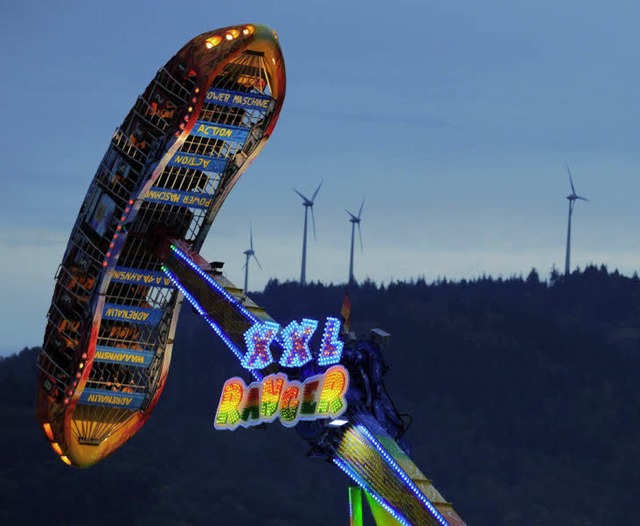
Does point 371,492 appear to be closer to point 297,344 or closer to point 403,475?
point 403,475

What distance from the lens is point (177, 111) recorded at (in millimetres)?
119312

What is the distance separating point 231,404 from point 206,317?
812 cm

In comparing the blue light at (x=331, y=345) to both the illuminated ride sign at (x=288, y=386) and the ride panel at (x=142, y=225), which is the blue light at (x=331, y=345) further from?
the ride panel at (x=142, y=225)

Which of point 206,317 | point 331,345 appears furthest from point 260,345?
point 206,317

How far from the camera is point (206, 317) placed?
117m

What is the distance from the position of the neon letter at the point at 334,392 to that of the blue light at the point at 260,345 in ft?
22.8

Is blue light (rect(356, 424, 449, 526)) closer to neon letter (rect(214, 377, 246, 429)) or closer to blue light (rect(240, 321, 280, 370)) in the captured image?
neon letter (rect(214, 377, 246, 429))

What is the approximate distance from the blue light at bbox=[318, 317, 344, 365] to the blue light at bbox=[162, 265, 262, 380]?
6.07 meters

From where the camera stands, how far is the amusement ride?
10538 centimetres

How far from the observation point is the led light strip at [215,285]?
372 ft

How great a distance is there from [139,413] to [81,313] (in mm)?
7056

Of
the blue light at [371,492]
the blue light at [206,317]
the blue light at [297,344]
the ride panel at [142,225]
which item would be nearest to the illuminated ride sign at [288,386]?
the blue light at [297,344]

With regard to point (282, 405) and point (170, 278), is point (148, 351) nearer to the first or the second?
point (170, 278)

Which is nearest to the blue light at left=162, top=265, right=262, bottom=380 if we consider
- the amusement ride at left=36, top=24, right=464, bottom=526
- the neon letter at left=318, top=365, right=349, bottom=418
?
the amusement ride at left=36, top=24, right=464, bottom=526
